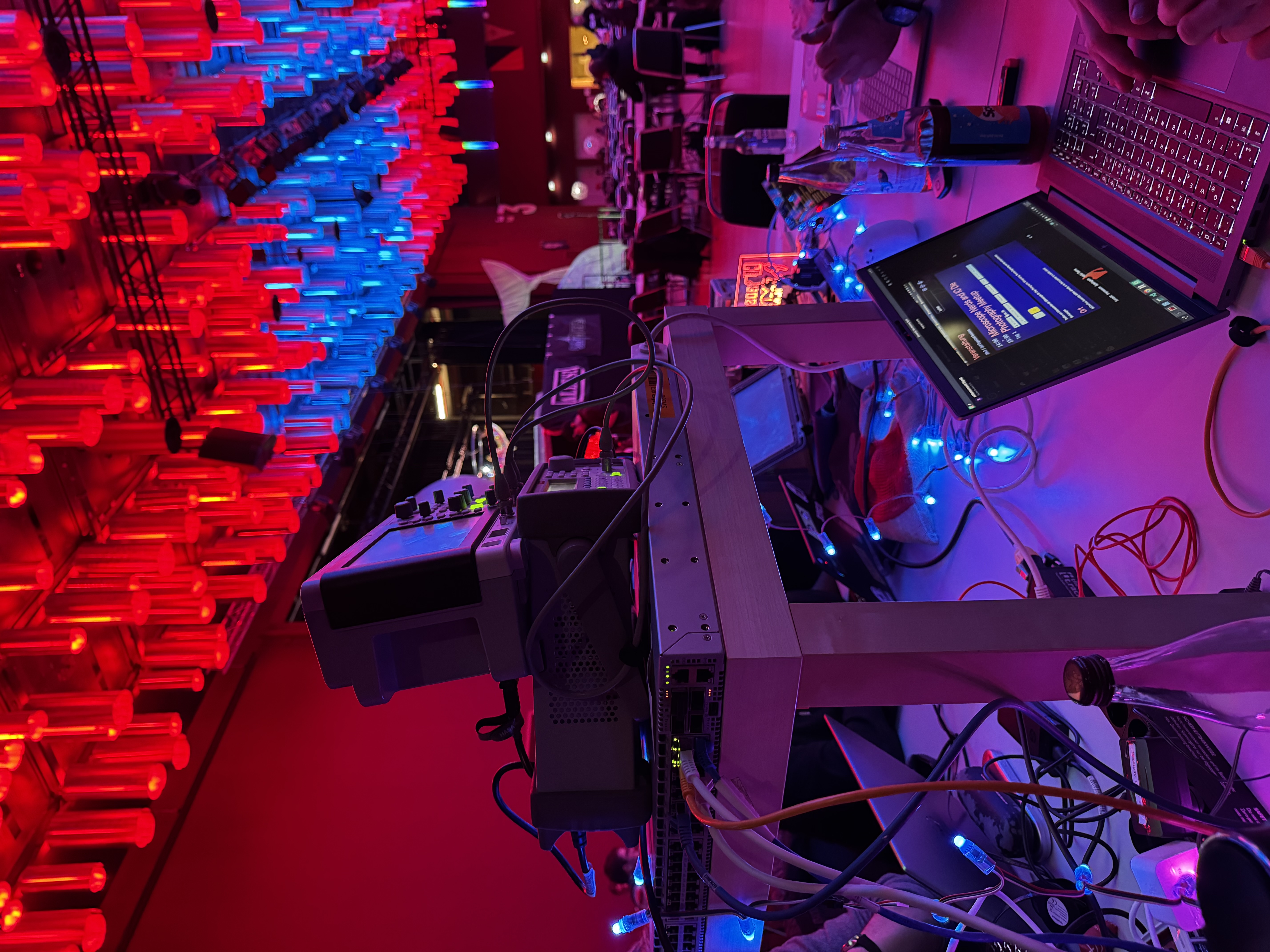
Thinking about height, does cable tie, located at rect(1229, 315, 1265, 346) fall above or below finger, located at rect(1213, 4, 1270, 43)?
below

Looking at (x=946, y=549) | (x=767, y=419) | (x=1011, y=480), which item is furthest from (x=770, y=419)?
(x=1011, y=480)

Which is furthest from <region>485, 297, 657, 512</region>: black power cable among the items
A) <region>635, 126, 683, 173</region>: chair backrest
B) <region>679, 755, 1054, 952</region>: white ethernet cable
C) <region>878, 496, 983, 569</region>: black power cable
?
<region>635, 126, 683, 173</region>: chair backrest

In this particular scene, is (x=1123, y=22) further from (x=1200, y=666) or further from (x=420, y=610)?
(x=420, y=610)

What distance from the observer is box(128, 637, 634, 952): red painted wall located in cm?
200

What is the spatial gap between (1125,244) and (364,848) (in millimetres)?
2314

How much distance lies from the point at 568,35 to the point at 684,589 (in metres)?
8.35

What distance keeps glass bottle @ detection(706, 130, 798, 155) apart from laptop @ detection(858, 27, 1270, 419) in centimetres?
189

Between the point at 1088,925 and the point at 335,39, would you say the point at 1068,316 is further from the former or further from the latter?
the point at 335,39

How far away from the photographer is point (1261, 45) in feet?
2.13

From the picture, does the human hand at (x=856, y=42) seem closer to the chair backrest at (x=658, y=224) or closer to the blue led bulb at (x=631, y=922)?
the blue led bulb at (x=631, y=922)

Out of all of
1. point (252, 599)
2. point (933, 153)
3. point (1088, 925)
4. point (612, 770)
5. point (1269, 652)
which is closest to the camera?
point (1269, 652)

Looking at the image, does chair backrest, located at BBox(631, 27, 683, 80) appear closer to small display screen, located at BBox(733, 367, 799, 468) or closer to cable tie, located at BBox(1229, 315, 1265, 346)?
small display screen, located at BBox(733, 367, 799, 468)

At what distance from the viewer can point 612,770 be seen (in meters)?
0.80

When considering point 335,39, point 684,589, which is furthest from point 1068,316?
point 335,39
